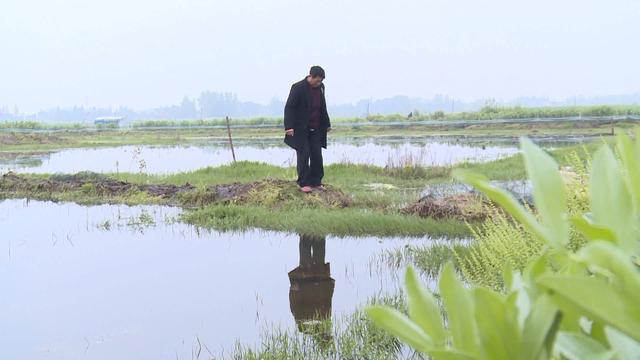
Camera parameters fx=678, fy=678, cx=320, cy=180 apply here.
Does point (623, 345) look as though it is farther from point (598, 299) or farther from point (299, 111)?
point (299, 111)

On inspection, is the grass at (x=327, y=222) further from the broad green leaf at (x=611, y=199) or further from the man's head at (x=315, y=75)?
the broad green leaf at (x=611, y=199)

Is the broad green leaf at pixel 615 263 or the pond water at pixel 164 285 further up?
the broad green leaf at pixel 615 263

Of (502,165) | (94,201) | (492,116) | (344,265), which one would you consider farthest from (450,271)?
(492,116)

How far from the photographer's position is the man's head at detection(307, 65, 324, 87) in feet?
23.8

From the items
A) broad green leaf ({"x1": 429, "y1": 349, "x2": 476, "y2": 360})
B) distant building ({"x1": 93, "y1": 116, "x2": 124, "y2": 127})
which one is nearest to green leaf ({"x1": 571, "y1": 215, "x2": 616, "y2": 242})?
broad green leaf ({"x1": 429, "y1": 349, "x2": 476, "y2": 360})

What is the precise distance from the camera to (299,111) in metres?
7.61

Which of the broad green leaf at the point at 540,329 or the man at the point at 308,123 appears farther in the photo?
the man at the point at 308,123

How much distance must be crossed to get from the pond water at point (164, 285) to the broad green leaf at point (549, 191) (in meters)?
3.14

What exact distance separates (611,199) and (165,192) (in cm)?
914

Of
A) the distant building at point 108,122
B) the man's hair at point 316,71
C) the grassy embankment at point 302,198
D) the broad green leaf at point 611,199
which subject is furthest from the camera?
the distant building at point 108,122

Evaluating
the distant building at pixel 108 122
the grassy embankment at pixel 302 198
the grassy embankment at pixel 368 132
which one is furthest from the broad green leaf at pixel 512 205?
the distant building at pixel 108 122

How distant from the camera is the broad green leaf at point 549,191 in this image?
0.48m

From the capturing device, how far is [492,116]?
38500 mm

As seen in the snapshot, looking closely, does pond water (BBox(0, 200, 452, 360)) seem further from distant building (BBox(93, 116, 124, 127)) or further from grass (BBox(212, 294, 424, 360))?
distant building (BBox(93, 116, 124, 127))
